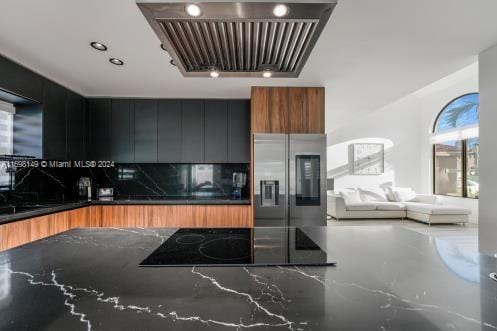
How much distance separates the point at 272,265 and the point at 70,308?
0.60m

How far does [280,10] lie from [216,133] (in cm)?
298

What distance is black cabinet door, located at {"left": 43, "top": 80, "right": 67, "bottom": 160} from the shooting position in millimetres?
2934

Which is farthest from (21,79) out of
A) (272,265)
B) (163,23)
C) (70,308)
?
(272,265)

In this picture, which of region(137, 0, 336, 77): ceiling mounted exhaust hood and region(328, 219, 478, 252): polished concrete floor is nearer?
region(137, 0, 336, 77): ceiling mounted exhaust hood

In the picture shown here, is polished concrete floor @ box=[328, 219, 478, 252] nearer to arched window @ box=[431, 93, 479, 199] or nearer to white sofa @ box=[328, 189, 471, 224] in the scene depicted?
white sofa @ box=[328, 189, 471, 224]

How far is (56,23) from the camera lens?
1.89 m

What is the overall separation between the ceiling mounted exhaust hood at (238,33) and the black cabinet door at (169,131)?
8.50ft

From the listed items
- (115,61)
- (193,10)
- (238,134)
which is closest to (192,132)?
(238,134)

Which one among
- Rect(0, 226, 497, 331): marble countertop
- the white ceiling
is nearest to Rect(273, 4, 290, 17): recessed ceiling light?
Rect(0, 226, 497, 331): marble countertop

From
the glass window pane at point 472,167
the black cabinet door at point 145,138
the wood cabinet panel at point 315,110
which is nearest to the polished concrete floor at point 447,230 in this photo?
the glass window pane at point 472,167

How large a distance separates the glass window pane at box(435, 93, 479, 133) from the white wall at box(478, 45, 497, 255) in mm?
5244

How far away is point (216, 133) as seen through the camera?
3.76 m

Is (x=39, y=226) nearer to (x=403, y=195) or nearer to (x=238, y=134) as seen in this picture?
(x=238, y=134)

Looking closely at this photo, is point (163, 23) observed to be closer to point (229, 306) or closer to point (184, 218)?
point (229, 306)
